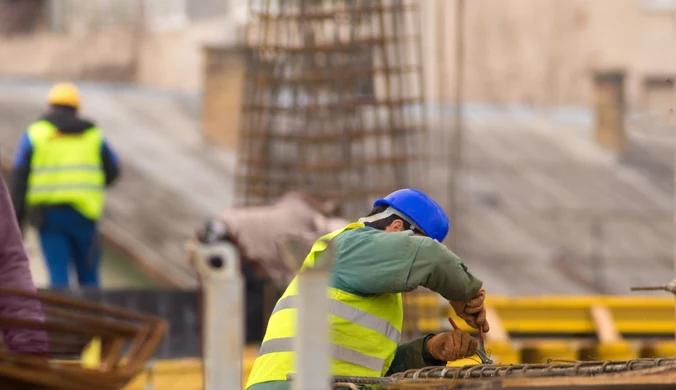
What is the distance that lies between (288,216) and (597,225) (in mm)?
17276

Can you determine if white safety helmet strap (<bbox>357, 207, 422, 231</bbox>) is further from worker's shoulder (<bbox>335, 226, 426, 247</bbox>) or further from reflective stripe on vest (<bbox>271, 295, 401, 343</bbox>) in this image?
reflective stripe on vest (<bbox>271, 295, 401, 343</bbox>)

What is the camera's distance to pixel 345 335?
19.9 ft

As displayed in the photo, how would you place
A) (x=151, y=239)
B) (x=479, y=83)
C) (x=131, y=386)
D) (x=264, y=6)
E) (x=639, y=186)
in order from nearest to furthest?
(x=131, y=386) → (x=264, y=6) → (x=151, y=239) → (x=639, y=186) → (x=479, y=83)

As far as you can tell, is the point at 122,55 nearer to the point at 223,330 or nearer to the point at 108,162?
the point at 108,162

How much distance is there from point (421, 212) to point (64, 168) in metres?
7.00

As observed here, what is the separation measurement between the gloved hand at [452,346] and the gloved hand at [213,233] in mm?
5560

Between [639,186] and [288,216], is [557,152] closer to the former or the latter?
[639,186]

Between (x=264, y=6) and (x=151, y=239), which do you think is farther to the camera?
(x=151, y=239)

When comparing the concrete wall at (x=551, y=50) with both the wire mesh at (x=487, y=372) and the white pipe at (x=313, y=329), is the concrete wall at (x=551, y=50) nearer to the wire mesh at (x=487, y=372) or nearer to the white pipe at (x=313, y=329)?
the wire mesh at (x=487, y=372)

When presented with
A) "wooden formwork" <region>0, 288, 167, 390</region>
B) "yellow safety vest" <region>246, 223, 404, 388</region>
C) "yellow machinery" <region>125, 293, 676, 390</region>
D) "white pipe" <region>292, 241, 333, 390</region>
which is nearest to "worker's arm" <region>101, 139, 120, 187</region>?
"yellow machinery" <region>125, 293, 676, 390</region>

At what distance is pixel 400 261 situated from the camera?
5.87m

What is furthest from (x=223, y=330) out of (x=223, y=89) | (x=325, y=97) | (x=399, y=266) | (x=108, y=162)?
(x=223, y=89)

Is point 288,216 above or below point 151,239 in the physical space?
above

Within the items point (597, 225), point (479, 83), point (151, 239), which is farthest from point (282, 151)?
point (479, 83)
